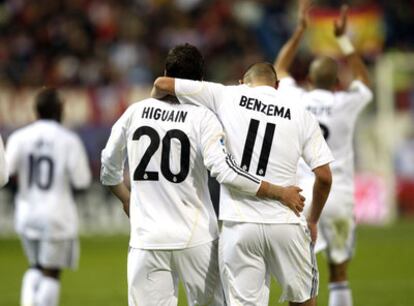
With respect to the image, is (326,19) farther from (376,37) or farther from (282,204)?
(282,204)

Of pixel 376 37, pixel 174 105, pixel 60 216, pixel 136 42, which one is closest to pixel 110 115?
pixel 136 42

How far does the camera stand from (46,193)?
1121 centimetres

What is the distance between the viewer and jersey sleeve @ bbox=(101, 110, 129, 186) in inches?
308

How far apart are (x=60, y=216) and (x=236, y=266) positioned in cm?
374

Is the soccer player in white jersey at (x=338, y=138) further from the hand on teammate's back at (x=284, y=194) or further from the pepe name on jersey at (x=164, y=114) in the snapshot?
the pepe name on jersey at (x=164, y=114)

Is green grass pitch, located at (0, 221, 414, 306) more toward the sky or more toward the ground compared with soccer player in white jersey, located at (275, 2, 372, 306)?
more toward the ground

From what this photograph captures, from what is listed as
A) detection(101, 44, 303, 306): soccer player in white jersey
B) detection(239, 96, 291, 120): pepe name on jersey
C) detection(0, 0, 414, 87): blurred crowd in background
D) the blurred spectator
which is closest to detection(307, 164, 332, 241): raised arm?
detection(101, 44, 303, 306): soccer player in white jersey

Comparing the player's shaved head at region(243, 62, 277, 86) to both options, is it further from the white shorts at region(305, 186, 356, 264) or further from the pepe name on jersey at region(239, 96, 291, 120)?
the white shorts at region(305, 186, 356, 264)

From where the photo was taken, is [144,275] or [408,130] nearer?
[144,275]

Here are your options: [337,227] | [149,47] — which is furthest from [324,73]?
[149,47]

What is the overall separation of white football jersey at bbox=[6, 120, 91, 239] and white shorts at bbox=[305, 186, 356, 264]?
7.92 feet

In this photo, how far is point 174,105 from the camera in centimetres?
784

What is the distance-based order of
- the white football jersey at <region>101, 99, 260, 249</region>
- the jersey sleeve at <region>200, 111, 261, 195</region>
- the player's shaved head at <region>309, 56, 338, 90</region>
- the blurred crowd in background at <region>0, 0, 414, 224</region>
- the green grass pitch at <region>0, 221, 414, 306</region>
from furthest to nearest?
the blurred crowd in background at <region>0, 0, 414, 224</region>, the green grass pitch at <region>0, 221, 414, 306</region>, the player's shaved head at <region>309, 56, 338, 90</region>, the white football jersey at <region>101, 99, 260, 249</region>, the jersey sleeve at <region>200, 111, 261, 195</region>

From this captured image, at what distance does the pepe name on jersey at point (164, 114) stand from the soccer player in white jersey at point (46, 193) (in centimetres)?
328
